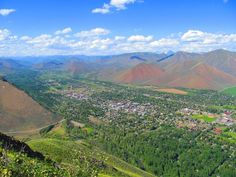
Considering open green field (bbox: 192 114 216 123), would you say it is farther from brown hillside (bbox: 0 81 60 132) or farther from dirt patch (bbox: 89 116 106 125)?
brown hillside (bbox: 0 81 60 132)

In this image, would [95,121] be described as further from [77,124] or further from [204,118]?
[204,118]

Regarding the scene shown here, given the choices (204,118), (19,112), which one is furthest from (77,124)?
(204,118)

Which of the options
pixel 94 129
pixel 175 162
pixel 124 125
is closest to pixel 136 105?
pixel 124 125

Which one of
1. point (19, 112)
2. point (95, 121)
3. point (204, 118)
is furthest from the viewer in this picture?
point (204, 118)

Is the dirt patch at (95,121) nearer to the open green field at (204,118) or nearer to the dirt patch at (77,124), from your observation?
the dirt patch at (77,124)

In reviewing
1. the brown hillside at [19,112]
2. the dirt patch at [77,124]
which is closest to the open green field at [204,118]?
the dirt patch at [77,124]

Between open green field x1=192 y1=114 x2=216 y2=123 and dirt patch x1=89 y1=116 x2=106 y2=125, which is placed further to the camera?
open green field x1=192 y1=114 x2=216 y2=123

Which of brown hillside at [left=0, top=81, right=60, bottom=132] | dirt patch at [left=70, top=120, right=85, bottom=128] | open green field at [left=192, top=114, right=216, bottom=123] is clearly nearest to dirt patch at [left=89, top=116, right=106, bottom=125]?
dirt patch at [left=70, top=120, right=85, bottom=128]

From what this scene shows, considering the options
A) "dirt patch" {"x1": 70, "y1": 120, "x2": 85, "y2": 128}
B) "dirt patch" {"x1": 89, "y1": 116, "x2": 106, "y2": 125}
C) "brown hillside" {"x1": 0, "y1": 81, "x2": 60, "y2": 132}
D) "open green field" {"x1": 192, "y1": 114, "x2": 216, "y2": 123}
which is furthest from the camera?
"open green field" {"x1": 192, "y1": 114, "x2": 216, "y2": 123}
